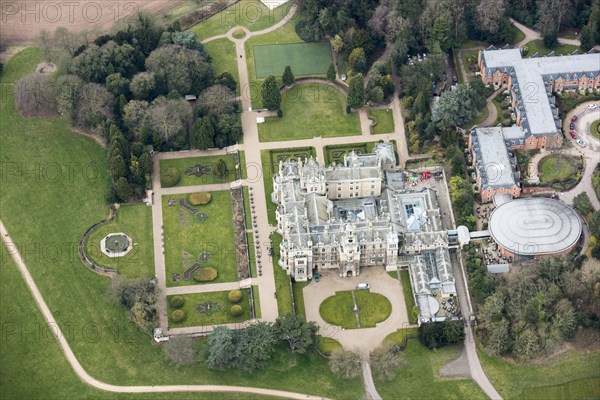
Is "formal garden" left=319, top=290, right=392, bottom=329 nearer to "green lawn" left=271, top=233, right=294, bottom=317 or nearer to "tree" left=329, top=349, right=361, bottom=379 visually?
"green lawn" left=271, top=233, right=294, bottom=317

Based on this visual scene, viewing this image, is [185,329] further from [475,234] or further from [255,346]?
[475,234]

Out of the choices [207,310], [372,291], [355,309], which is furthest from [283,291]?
[372,291]

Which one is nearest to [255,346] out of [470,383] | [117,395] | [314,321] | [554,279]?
[314,321]

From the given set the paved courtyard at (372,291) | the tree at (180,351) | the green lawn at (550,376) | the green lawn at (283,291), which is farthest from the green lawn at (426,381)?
the tree at (180,351)

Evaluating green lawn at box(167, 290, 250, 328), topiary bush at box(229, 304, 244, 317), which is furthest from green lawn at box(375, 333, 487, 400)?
green lawn at box(167, 290, 250, 328)

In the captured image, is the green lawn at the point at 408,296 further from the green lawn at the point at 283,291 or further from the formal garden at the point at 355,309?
the green lawn at the point at 283,291
